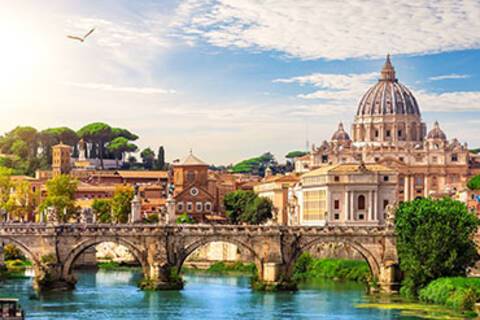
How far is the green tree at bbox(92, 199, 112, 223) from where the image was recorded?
89.8 metres

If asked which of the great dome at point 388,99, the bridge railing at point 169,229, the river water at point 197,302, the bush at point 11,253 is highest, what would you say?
the great dome at point 388,99

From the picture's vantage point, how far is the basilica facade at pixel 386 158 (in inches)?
3307

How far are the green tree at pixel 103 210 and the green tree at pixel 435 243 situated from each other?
41.5 meters

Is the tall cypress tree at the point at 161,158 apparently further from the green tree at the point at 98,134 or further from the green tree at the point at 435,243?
the green tree at the point at 435,243

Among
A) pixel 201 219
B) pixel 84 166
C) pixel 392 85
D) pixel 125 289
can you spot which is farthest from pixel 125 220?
pixel 392 85

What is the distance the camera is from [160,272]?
2136 inches

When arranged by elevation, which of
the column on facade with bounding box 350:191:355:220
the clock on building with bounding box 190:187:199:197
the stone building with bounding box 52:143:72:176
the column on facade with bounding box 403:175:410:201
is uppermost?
the stone building with bounding box 52:143:72:176

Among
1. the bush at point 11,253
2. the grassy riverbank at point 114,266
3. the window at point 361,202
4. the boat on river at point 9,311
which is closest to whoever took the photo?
the boat on river at point 9,311

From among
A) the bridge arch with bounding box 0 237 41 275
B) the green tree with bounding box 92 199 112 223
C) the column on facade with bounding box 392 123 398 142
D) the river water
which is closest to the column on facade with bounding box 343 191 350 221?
the green tree with bounding box 92 199 112 223

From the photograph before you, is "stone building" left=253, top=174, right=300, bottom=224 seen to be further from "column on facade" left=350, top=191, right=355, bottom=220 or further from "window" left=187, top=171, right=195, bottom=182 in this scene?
"column on facade" left=350, top=191, right=355, bottom=220

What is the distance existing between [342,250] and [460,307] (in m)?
23.4

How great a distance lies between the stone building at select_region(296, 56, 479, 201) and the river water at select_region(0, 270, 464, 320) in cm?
3496

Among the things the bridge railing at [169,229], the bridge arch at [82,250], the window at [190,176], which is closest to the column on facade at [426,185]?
the window at [190,176]

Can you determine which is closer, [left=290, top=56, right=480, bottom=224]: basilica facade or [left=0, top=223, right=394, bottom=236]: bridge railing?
[left=0, top=223, right=394, bottom=236]: bridge railing
